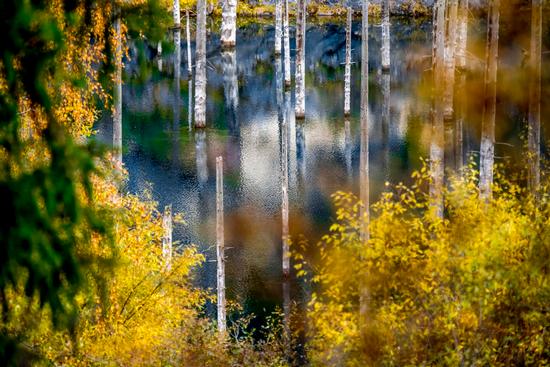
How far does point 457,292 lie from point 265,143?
31975 millimetres

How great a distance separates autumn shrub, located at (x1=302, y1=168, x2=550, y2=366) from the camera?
14.5m

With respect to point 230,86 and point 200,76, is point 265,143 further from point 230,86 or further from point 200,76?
point 230,86

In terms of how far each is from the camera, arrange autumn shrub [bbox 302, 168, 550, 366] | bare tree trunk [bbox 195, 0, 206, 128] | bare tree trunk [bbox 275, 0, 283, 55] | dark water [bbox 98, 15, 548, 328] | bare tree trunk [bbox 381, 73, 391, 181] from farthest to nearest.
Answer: bare tree trunk [bbox 275, 0, 283, 55], bare tree trunk [bbox 195, 0, 206, 128], bare tree trunk [bbox 381, 73, 391, 181], dark water [bbox 98, 15, 548, 328], autumn shrub [bbox 302, 168, 550, 366]

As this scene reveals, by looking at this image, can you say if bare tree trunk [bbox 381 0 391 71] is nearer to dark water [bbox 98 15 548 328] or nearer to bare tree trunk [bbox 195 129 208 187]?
dark water [bbox 98 15 548 328]

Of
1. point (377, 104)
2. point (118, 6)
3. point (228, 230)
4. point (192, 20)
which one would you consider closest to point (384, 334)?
point (118, 6)

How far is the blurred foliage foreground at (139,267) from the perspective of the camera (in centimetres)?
834

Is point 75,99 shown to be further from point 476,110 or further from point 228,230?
point 476,110

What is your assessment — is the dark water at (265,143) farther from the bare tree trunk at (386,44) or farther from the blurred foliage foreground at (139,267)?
the blurred foliage foreground at (139,267)

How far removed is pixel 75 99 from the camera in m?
19.1

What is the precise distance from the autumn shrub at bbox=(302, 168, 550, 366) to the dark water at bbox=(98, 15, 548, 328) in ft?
22.1

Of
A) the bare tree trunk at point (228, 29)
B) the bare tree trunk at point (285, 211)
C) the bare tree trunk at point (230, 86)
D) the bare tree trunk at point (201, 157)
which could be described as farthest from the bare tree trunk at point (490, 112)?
the bare tree trunk at point (228, 29)

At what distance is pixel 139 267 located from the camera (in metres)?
21.8

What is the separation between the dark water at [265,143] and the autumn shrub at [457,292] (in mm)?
6730

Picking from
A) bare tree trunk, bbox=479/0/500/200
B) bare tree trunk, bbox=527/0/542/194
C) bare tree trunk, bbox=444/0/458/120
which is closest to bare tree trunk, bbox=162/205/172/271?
bare tree trunk, bbox=479/0/500/200
